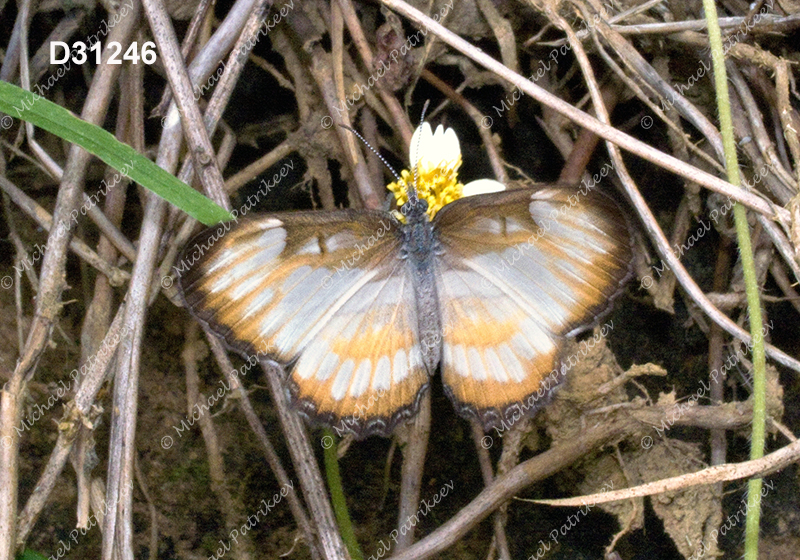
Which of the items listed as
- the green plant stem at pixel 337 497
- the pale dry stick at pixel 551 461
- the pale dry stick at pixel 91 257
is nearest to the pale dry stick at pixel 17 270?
the pale dry stick at pixel 91 257

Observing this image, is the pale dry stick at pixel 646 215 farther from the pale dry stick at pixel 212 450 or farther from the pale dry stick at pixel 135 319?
the pale dry stick at pixel 212 450

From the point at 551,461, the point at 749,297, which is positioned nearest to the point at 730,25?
the point at 749,297

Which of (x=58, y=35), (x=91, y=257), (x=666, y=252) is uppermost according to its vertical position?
(x=58, y=35)

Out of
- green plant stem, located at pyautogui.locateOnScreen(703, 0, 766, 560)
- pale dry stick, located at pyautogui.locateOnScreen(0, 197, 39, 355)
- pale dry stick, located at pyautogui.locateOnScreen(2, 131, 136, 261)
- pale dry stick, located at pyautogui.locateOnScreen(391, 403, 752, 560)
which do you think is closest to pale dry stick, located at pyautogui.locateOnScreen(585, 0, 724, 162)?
green plant stem, located at pyautogui.locateOnScreen(703, 0, 766, 560)

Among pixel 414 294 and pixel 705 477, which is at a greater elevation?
pixel 414 294

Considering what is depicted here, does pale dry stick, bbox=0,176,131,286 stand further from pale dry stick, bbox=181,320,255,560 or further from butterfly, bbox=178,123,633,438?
butterfly, bbox=178,123,633,438

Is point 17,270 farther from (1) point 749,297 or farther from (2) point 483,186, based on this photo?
(1) point 749,297

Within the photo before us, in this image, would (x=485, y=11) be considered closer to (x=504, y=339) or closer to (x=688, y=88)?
(x=688, y=88)
